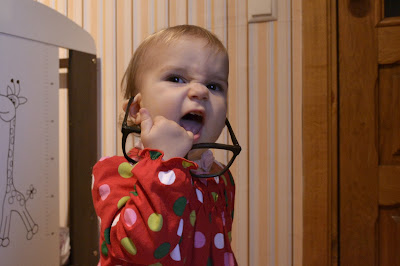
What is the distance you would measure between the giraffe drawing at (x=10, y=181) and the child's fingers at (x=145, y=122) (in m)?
0.52

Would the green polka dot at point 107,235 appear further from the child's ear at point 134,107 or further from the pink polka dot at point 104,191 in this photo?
the child's ear at point 134,107

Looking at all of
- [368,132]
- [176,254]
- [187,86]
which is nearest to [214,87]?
[187,86]

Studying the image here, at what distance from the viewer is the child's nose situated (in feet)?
1.96

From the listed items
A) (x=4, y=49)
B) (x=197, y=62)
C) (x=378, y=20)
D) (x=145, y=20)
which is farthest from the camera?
(x=145, y=20)

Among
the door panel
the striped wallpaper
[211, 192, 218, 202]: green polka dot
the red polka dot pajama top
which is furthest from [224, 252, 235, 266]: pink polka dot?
the door panel

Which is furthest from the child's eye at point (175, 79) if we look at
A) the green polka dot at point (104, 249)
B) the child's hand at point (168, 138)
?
the green polka dot at point (104, 249)

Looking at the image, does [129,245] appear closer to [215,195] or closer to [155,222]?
[155,222]

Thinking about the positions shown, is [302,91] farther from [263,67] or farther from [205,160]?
[205,160]

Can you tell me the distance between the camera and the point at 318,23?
114cm

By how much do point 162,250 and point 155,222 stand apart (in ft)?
0.16

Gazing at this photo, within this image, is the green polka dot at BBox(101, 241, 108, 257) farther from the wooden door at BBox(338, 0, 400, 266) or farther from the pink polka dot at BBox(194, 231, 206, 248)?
the wooden door at BBox(338, 0, 400, 266)

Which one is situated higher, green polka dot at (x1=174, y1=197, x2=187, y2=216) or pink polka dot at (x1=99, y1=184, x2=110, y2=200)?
pink polka dot at (x1=99, y1=184, x2=110, y2=200)

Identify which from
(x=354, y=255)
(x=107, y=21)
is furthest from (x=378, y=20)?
(x=107, y=21)

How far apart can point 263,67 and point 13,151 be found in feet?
2.72
